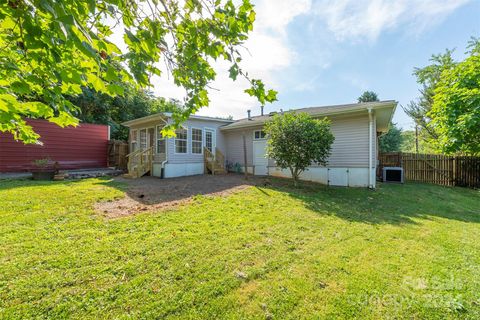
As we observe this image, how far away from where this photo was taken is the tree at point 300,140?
309 inches

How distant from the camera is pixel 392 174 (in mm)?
11648

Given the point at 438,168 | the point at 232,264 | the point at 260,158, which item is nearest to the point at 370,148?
the point at 260,158

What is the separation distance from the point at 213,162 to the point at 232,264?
8.98 meters

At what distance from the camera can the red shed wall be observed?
981 centimetres

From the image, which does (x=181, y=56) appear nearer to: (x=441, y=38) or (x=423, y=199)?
(x=423, y=199)

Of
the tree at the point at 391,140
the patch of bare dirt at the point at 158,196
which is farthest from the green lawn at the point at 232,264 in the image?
the tree at the point at 391,140

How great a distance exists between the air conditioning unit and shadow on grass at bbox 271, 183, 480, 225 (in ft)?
8.33

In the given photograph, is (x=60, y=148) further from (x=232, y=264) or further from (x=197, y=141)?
(x=232, y=264)

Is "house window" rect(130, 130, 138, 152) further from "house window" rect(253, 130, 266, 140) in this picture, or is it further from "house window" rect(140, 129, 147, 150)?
"house window" rect(253, 130, 266, 140)

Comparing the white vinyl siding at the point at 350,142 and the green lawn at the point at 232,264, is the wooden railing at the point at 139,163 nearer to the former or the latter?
the green lawn at the point at 232,264

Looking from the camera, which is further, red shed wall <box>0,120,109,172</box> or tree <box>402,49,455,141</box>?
tree <box>402,49,455,141</box>

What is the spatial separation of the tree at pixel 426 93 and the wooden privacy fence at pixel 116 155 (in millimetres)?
20756

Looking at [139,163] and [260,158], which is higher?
[260,158]

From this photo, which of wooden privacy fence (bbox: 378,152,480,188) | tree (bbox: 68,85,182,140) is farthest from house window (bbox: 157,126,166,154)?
wooden privacy fence (bbox: 378,152,480,188)
